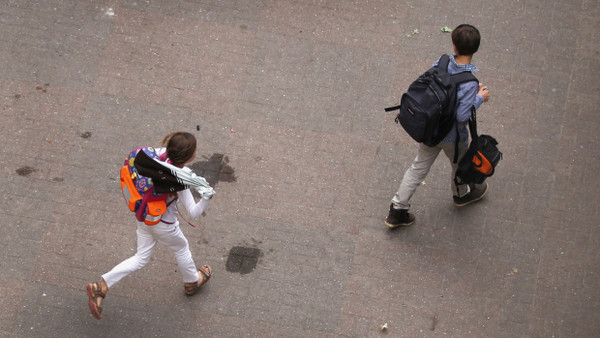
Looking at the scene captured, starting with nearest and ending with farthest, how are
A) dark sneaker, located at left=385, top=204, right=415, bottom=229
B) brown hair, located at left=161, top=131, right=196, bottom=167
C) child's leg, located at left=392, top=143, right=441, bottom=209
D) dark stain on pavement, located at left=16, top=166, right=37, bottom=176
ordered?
brown hair, located at left=161, top=131, right=196, bottom=167, child's leg, located at left=392, top=143, right=441, bottom=209, dark sneaker, located at left=385, top=204, right=415, bottom=229, dark stain on pavement, located at left=16, top=166, right=37, bottom=176

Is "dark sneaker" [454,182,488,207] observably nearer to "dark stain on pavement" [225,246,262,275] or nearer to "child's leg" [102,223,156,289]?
"dark stain on pavement" [225,246,262,275]

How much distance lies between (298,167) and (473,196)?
1.69 meters

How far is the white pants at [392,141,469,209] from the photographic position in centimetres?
599

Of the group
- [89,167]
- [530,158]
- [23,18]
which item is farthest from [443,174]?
[23,18]

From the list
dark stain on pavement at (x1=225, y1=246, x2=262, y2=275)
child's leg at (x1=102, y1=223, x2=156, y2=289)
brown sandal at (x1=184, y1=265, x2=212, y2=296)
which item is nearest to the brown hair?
child's leg at (x1=102, y1=223, x2=156, y2=289)

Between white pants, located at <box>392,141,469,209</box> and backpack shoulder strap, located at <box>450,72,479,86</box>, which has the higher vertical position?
backpack shoulder strap, located at <box>450,72,479,86</box>

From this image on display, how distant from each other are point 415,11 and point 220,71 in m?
2.27

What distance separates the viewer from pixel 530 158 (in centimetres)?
700

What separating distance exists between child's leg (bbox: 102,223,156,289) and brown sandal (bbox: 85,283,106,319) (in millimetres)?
92

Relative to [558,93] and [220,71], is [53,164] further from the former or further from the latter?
[558,93]

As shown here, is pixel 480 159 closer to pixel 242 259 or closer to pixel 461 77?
pixel 461 77

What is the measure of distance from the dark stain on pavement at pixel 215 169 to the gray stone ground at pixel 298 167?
0.8 inches

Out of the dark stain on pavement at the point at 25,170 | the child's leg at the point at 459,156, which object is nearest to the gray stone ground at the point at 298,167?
the dark stain on pavement at the point at 25,170

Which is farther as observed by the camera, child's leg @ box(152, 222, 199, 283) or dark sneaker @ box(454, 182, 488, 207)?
dark sneaker @ box(454, 182, 488, 207)
